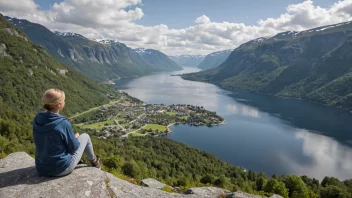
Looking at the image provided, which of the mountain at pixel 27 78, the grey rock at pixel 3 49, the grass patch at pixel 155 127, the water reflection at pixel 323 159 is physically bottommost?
the grass patch at pixel 155 127

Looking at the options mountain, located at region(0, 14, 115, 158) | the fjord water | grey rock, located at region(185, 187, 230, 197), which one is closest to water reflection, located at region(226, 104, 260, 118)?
the fjord water

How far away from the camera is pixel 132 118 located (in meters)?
158

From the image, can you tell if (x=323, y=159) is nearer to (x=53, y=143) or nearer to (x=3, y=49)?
(x=53, y=143)

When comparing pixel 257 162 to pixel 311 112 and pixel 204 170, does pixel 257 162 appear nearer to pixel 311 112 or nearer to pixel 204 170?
pixel 204 170

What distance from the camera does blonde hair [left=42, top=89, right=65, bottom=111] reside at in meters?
7.03

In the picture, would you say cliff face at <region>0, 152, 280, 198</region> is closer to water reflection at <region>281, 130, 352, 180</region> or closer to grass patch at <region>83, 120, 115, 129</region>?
water reflection at <region>281, 130, 352, 180</region>

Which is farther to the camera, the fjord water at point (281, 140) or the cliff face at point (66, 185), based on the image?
the fjord water at point (281, 140)

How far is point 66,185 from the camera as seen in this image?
7711 mm

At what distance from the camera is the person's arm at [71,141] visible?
758 centimetres

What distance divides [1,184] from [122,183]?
11.8ft

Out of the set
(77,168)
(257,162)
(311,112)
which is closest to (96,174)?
(77,168)

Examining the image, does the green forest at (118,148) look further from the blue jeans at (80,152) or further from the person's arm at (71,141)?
the person's arm at (71,141)

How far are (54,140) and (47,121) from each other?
0.58 metres

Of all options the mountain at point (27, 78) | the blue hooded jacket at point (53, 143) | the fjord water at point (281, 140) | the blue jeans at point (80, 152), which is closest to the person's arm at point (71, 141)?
the blue hooded jacket at point (53, 143)
